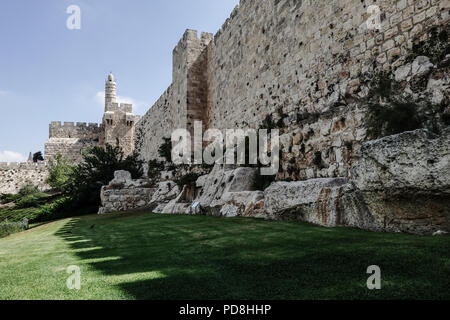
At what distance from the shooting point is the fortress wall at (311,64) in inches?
207

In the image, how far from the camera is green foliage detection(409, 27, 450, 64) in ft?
14.1

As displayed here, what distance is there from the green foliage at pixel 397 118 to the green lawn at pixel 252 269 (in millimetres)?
1477

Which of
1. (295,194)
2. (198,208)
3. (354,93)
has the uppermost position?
(354,93)

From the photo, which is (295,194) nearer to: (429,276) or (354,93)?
(354,93)

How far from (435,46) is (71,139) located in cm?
3270

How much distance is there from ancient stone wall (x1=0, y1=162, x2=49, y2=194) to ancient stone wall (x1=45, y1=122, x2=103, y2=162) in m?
1.51

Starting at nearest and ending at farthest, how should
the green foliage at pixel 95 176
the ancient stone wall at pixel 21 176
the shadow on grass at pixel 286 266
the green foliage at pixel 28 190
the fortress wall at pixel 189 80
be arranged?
the shadow on grass at pixel 286 266 < the green foliage at pixel 95 176 < the fortress wall at pixel 189 80 < the green foliage at pixel 28 190 < the ancient stone wall at pixel 21 176

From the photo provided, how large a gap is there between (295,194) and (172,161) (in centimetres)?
1039

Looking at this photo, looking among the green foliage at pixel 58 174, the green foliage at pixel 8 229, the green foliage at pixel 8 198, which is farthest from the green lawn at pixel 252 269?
the green foliage at pixel 58 174

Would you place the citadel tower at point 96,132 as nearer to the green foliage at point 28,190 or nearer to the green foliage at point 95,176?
the green foliage at point 28,190

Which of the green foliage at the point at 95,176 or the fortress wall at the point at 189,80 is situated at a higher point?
the fortress wall at the point at 189,80

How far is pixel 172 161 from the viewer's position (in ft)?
48.0

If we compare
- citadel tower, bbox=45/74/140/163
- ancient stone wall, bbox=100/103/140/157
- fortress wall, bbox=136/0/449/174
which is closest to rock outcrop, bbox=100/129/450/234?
fortress wall, bbox=136/0/449/174
